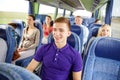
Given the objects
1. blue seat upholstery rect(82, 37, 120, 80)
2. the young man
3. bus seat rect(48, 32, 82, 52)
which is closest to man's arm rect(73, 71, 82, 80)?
the young man

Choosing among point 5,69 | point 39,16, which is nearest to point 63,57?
point 5,69

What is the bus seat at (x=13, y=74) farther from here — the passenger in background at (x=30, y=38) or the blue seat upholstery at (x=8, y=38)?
the passenger in background at (x=30, y=38)

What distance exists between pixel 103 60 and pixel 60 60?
1.53 feet

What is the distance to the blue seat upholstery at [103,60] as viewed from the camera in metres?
2.16

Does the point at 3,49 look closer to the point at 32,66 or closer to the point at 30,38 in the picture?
the point at 32,66

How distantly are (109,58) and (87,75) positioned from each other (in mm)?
277

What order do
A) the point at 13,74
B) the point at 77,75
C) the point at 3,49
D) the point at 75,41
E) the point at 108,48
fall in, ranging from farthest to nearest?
the point at 3,49 → the point at 75,41 → the point at 108,48 → the point at 77,75 → the point at 13,74

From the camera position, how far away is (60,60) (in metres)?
2.01

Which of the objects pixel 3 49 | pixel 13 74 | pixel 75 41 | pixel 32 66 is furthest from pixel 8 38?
pixel 13 74

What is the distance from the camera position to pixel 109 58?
86.9 inches

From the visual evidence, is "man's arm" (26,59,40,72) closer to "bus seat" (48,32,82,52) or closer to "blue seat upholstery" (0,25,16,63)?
"bus seat" (48,32,82,52)

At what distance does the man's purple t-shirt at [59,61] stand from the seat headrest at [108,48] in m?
0.29

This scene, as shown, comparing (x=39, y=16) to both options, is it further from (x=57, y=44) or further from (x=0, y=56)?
(x=57, y=44)

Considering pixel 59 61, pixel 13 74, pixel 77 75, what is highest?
pixel 13 74
